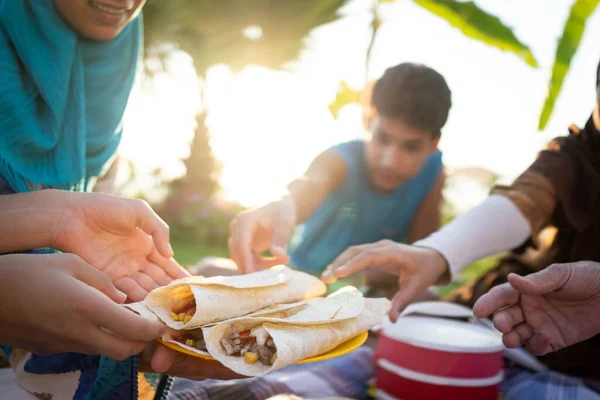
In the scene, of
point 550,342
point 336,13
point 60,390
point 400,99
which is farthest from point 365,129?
point 336,13

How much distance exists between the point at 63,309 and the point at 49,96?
861 millimetres

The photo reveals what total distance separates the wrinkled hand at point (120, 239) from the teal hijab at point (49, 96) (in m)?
0.30

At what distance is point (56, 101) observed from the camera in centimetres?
152

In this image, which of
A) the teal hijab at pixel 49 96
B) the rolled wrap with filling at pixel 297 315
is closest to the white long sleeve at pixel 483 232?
the rolled wrap with filling at pixel 297 315

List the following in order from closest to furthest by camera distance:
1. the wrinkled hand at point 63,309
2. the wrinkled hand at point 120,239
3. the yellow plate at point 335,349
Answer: the wrinkled hand at point 63,309 → the yellow plate at point 335,349 → the wrinkled hand at point 120,239

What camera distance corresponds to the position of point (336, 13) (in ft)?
22.5

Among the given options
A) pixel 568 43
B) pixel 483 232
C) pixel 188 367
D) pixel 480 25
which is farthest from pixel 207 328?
pixel 480 25

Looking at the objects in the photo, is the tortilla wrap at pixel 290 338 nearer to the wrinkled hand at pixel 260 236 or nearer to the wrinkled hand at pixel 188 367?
the wrinkled hand at pixel 188 367

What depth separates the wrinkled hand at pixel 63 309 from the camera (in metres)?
0.91

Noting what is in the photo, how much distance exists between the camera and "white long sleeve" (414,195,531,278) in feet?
5.92

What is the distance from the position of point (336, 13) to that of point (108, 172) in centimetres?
558

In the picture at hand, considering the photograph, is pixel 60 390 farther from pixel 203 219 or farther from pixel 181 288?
pixel 203 219

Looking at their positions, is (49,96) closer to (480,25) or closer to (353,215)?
(353,215)

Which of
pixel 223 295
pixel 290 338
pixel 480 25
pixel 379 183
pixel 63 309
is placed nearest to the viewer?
pixel 63 309
